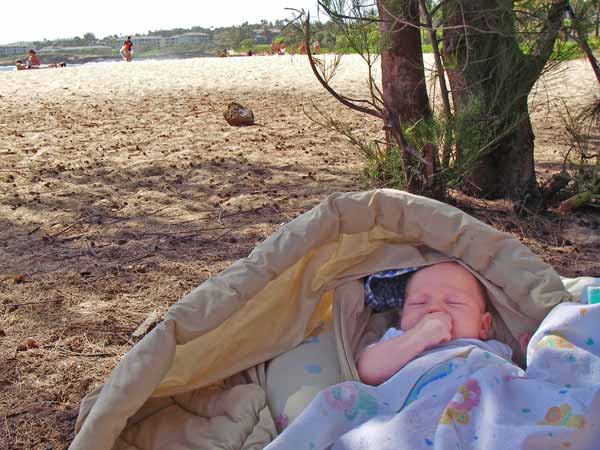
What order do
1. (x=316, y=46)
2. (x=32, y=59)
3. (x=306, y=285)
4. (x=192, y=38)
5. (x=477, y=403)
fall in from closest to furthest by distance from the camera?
(x=477, y=403)
(x=306, y=285)
(x=316, y=46)
(x=32, y=59)
(x=192, y=38)

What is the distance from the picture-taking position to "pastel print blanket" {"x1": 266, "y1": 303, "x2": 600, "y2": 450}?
169cm

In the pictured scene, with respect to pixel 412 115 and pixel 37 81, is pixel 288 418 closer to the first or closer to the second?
pixel 412 115

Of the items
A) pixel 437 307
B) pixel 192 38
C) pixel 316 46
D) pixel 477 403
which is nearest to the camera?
pixel 477 403

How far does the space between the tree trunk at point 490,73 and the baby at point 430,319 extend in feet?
4.89

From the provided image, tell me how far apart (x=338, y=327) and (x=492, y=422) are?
29.6 inches

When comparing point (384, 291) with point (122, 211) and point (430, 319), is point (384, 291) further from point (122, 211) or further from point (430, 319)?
point (122, 211)

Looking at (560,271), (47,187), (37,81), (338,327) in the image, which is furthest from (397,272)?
(37,81)

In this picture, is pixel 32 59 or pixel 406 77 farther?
pixel 32 59

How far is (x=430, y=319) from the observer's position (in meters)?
2.15

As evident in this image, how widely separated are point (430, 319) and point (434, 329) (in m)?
0.04

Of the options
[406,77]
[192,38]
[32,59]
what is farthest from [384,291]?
[192,38]

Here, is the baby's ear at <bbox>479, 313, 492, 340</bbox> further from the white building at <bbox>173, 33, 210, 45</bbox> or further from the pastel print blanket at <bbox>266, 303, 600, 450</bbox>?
the white building at <bbox>173, 33, 210, 45</bbox>

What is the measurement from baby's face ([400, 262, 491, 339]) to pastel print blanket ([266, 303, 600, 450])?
0.13m

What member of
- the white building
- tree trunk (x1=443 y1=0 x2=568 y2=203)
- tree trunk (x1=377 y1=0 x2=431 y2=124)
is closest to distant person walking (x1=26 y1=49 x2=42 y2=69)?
tree trunk (x1=377 y1=0 x2=431 y2=124)
